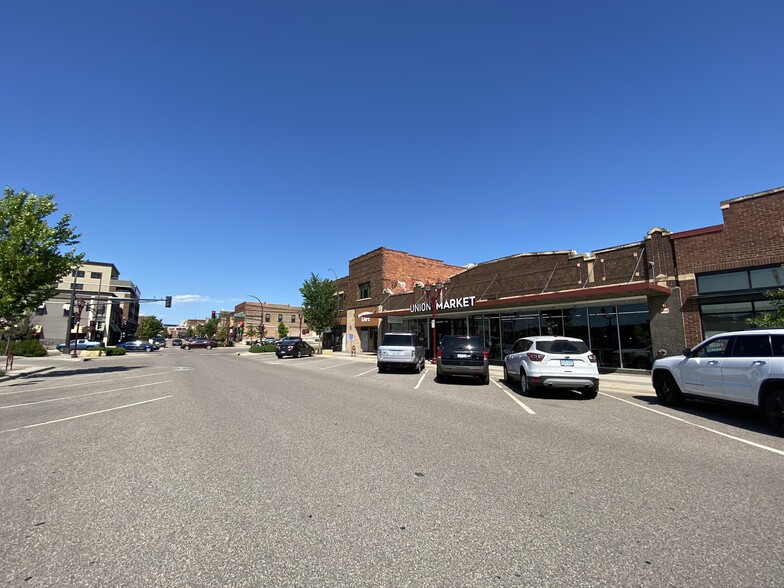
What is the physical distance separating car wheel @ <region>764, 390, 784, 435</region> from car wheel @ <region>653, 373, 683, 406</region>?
8.00 feet

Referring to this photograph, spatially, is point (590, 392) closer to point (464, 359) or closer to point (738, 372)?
point (738, 372)

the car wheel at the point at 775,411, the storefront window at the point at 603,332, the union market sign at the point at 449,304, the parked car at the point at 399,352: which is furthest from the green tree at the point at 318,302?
the car wheel at the point at 775,411

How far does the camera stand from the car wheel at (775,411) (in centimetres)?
743

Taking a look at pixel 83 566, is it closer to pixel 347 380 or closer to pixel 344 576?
pixel 344 576

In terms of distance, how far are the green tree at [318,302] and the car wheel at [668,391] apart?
118ft

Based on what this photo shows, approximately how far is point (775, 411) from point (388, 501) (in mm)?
7887

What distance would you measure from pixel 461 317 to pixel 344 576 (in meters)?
25.7

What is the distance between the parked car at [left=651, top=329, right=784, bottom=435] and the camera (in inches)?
300

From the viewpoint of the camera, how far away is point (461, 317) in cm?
2811

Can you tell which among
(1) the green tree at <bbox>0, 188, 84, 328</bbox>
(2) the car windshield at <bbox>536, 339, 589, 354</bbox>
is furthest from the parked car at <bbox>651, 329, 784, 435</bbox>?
(1) the green tree at <bbox>0, 188, 84, 328</bbox>

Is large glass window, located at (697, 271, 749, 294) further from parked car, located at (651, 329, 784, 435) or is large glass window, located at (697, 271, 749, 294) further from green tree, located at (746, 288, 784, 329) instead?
parked car, located at (651, 329, 784, 435)

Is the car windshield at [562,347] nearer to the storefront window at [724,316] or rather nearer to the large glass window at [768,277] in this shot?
the storefront window at [724,316]

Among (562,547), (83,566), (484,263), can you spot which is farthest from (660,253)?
(83,566)

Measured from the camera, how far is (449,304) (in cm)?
2666
